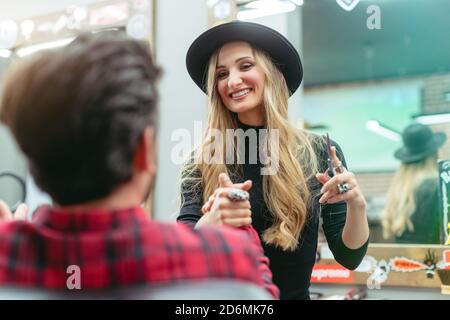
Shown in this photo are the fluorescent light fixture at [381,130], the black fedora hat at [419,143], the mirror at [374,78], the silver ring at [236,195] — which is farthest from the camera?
the fluorescent light fixture at [381,130]

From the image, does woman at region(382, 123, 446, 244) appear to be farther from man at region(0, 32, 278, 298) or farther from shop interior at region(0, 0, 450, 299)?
man at region(0, 32, 278, 298)

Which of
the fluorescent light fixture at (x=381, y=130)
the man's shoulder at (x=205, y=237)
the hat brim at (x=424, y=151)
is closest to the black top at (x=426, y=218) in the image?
the hat brim at (x=424, y=151)

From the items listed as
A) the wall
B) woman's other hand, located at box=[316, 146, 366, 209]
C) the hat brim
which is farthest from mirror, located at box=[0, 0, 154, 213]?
woman's other hand, located at box=[316, 146, 366, 209]

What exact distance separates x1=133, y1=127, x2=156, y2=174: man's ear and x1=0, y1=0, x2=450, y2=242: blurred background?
14 centimetres

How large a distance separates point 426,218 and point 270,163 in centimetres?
141

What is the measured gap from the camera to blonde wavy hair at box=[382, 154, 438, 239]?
233cm

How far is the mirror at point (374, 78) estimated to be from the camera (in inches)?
114

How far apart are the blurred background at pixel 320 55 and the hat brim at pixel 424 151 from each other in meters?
0.07

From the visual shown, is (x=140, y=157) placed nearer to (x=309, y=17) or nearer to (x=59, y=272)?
(x=59, y=272)

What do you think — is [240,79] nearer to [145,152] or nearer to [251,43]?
[251,43]

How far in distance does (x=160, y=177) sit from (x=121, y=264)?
1.38 meters

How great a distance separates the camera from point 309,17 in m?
2.55

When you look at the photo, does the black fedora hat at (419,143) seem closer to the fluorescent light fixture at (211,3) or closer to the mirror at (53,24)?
the fluorescent light fixture at (211,3)
